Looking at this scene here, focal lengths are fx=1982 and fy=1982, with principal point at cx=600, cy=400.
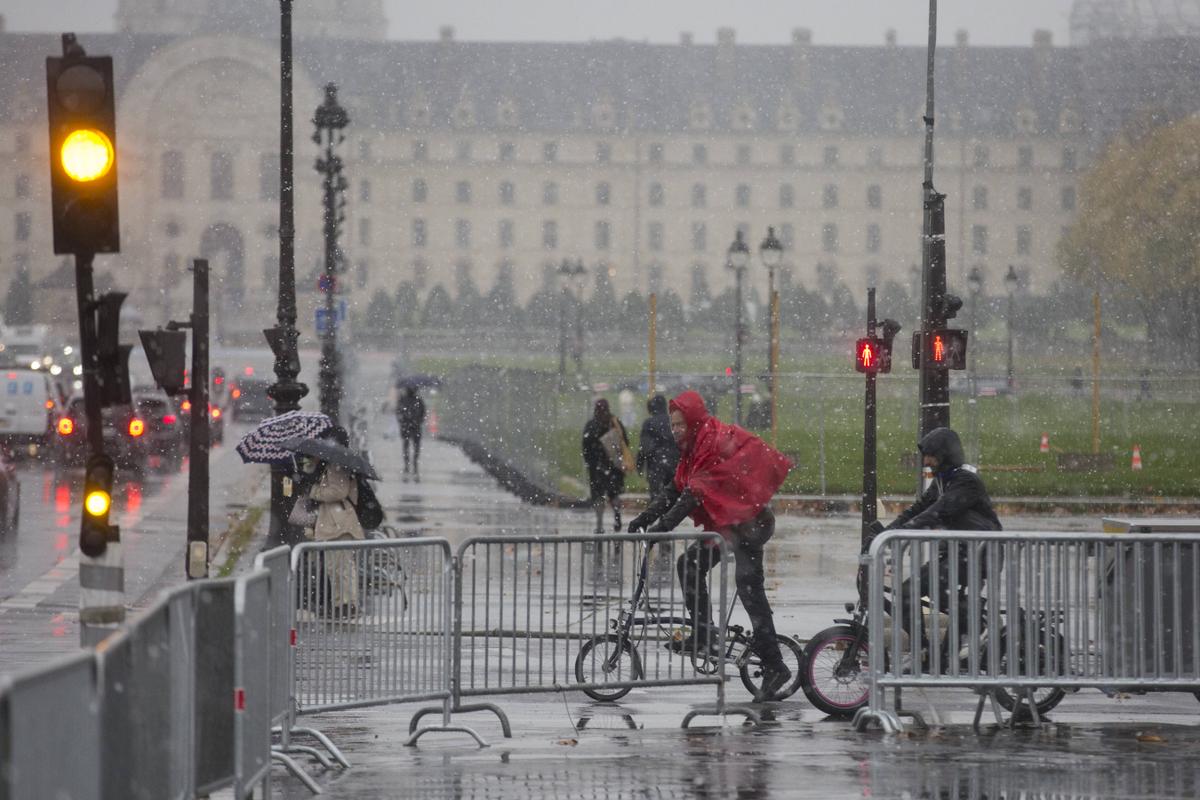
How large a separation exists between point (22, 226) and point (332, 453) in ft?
389

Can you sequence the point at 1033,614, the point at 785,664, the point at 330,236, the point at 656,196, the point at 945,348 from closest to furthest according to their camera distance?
the point at 1033,614, the point at 785,664, the point at 945,348, the point at 330,236, the point at 656,196

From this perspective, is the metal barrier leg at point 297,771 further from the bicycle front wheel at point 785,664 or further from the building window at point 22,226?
the building window at point 22,226

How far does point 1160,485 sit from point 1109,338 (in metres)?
45.5

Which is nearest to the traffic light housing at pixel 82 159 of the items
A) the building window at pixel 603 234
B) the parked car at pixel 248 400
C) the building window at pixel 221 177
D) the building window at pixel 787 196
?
the parked car at pixel 248 400

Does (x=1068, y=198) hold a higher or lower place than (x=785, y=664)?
higher

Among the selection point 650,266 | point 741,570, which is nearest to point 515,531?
point 741,570

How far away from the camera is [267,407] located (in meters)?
59.8

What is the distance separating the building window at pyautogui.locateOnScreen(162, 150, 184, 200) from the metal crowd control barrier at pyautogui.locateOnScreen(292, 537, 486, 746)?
119007 millimetres

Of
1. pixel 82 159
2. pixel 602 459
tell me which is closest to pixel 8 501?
pixel 602 459

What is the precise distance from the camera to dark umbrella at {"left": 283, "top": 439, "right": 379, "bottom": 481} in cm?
1389

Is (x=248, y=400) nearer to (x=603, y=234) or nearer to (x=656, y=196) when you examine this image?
(x=603, y=234)

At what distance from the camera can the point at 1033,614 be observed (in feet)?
32.2

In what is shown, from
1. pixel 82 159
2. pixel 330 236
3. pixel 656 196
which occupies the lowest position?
pixel 82 159

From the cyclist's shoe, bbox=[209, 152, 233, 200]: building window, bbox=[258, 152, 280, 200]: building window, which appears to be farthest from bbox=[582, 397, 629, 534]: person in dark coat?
bbox=[209, 152, 233, 200]: building window
